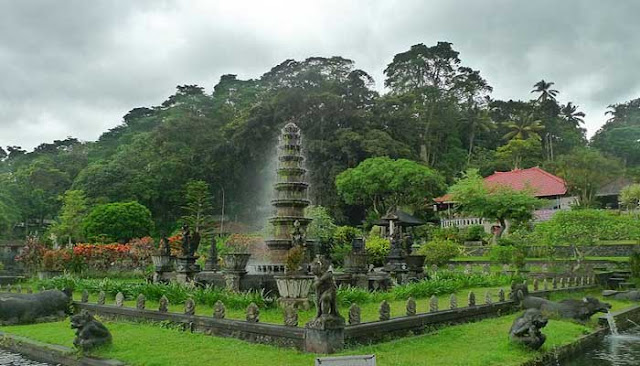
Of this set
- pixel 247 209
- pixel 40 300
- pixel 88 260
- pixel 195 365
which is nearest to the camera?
pixel 195 365

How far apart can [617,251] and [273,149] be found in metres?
30.2

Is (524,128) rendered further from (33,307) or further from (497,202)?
(33,307)

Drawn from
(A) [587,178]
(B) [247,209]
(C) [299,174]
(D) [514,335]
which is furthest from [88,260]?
(A) [587,178]

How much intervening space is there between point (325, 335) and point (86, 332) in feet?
16.6

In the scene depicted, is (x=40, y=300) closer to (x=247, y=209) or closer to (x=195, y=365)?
(x=195, y=365)

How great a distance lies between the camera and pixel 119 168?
53750 mm

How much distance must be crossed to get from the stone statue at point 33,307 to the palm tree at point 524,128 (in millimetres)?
60940

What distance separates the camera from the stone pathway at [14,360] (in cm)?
1162

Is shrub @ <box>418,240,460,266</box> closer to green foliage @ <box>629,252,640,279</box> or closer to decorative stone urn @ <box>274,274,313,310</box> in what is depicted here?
green foliage @ <box>629,252,640,279</box>

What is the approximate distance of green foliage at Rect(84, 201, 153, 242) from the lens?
1572 inches

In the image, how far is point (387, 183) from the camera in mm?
44688

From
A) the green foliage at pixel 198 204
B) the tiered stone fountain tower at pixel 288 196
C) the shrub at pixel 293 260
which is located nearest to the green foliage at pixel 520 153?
the green foliage at pixel 198 204

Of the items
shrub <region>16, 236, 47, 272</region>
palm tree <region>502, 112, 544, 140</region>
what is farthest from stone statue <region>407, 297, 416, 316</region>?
palm tree <region>502, 112, 544, 140</region>

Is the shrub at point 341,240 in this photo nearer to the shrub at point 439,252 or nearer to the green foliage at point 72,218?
the shrub at point 439,252
